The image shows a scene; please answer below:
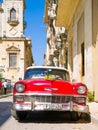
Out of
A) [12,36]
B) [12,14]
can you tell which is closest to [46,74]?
[12,36]

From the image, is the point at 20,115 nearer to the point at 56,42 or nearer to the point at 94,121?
the point at 94,121

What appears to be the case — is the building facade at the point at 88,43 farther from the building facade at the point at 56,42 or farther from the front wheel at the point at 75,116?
the building facade at the point at 56,42

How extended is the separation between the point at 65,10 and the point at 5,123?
1821cm

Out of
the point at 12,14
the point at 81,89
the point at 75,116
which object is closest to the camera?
the point at 81,89

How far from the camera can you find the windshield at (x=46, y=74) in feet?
41.3

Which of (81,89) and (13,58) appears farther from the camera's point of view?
(13,58)

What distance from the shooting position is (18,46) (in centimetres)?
7888

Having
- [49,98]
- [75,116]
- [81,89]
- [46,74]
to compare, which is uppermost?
[46,74]

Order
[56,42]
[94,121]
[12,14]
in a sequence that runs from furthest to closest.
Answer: [12,14], [56,42], [94,121]

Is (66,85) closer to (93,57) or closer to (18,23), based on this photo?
(93,57)

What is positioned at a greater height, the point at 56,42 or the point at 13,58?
the point at 56,42

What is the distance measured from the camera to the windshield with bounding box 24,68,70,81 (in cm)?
1259

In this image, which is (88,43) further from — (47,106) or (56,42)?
(56,42)

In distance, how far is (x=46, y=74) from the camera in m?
12.7
